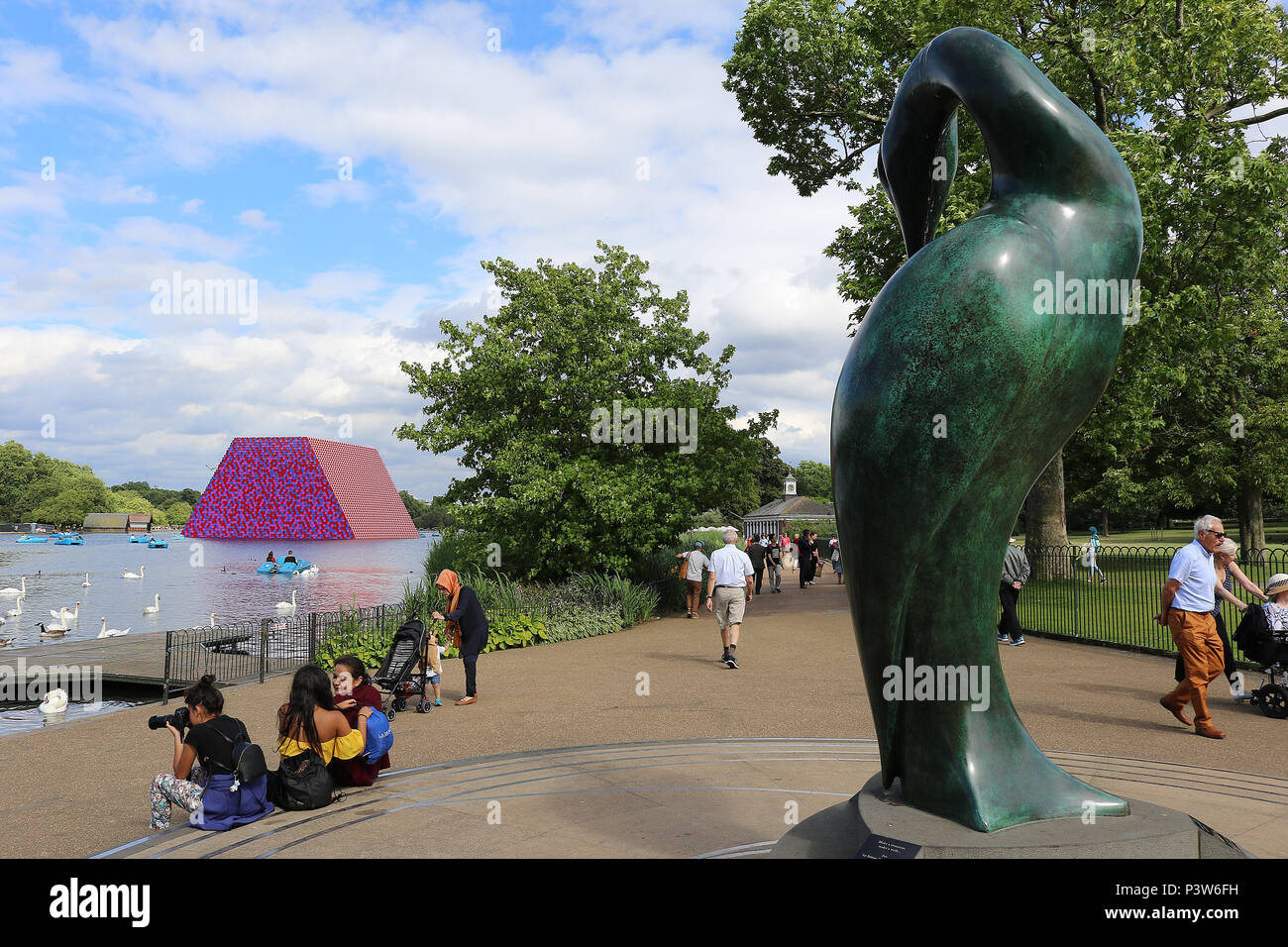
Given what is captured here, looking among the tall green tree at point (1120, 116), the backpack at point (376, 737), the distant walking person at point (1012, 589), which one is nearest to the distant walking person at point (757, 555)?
the tall green tree at point (1120, 116)

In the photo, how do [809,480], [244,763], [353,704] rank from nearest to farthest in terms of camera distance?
1. [244,763]
2. [353,704]
3. [809,480]

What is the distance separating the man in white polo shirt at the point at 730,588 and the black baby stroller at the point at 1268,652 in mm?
5078

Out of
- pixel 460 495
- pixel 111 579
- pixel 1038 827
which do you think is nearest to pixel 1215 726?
pixel 1038 827

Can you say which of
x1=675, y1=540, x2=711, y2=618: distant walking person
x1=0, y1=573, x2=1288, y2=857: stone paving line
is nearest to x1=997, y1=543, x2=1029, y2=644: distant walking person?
x1=0, y1=573, x2=1288, y2=857: stone paving line

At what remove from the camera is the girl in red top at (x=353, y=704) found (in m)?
5.68

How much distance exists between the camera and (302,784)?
5.25m

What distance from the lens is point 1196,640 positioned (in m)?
6.80

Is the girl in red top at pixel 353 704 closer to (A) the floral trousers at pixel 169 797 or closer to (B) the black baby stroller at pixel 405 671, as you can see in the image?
(A) the floral trousers at pixel 169 797

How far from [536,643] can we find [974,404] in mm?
11151

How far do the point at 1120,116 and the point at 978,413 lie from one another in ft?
48.9

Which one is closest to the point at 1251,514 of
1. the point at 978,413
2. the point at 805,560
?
the point at 805,560

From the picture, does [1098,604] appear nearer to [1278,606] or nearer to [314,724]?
[1278,606]

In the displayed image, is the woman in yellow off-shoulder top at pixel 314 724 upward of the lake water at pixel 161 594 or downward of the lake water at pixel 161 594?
upward

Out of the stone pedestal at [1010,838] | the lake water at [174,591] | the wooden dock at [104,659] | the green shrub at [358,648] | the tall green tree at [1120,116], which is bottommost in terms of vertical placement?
the lake water at [174,591]
